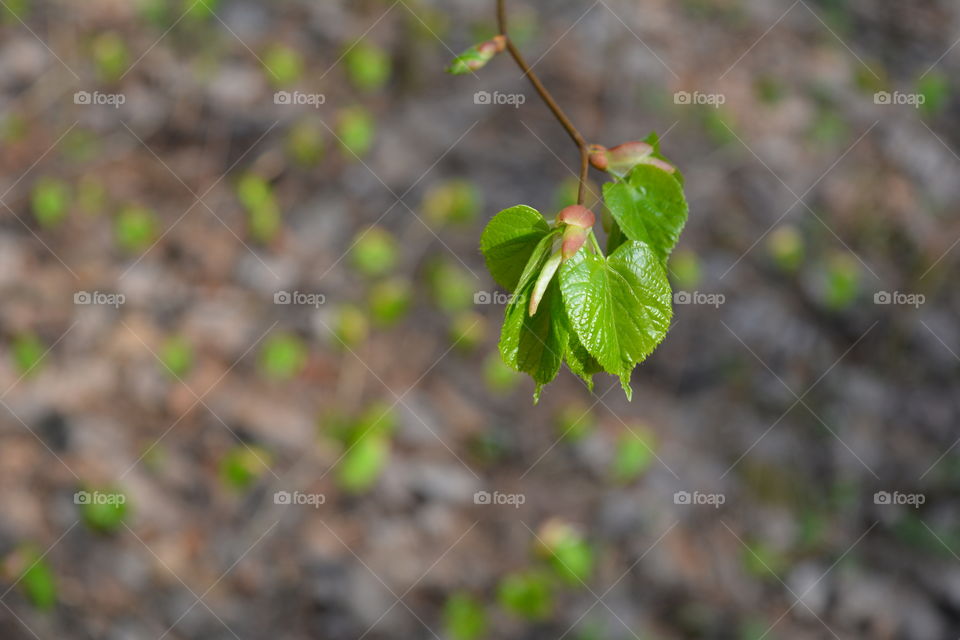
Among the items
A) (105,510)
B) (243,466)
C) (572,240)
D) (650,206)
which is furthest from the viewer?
(243,466)

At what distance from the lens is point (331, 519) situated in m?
2.47

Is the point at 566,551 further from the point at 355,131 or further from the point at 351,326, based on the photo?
the point at 355,131

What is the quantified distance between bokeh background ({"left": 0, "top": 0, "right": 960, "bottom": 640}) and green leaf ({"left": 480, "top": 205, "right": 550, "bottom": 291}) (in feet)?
5.56

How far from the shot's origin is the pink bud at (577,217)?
31.9 inches

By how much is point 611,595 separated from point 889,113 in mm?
2318

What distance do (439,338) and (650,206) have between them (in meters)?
1.91

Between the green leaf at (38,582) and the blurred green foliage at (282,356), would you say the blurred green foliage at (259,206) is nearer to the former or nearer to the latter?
the blurred green foliage at (282,356)

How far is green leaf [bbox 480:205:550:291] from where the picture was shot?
86 cm

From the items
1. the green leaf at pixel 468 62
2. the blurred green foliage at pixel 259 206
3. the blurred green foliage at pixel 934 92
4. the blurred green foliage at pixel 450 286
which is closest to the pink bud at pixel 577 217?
the green leaf at pixel 468 62

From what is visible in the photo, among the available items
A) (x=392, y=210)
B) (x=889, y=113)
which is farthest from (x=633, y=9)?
(x=392, y=210)

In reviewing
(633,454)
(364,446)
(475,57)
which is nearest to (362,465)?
(364,446)

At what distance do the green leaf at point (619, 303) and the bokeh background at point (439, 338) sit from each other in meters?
1.73

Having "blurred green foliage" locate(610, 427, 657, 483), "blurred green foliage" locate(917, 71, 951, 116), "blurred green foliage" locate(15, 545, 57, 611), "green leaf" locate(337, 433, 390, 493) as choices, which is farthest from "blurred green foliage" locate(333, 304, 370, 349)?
"blurred green foliage" locate(917, 71, 951, 116)

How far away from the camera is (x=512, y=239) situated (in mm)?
871
